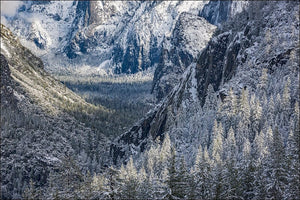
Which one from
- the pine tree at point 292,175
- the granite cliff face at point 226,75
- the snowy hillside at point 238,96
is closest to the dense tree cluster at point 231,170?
the pine tree at point 292,175

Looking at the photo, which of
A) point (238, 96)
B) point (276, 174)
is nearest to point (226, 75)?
point (238, 96)

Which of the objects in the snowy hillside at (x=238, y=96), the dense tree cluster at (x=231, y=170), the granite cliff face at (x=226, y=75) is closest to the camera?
the dense tree cluster at (x=231, y=170)

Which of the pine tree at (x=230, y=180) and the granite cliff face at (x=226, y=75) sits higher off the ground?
the granite cliff face at (x=226, y=75)

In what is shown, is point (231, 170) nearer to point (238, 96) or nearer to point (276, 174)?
point (276, 174)

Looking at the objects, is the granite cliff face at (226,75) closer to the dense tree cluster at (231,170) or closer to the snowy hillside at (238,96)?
the snowy hillside at (238,96)

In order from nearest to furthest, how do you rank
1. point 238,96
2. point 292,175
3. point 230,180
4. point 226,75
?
point 292,175
point 230,180
point 238,96
point 226,75

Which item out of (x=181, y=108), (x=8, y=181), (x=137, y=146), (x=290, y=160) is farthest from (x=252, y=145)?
(x=8, y=181)

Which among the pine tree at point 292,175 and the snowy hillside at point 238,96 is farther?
the snowy hillside at point 238,96

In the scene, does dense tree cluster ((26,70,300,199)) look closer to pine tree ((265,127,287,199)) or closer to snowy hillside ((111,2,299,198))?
pine tree ((265,127,287,199))
